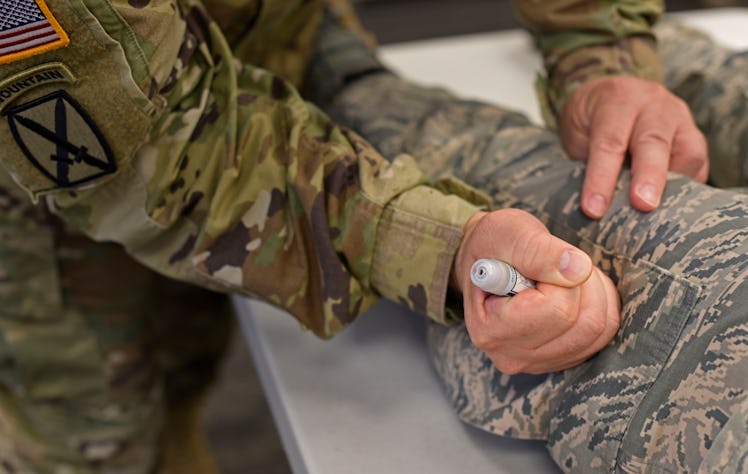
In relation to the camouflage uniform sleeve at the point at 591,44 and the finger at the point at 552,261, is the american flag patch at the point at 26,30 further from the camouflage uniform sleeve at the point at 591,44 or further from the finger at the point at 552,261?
the camouflage uniform sleeve at the point at 591,44

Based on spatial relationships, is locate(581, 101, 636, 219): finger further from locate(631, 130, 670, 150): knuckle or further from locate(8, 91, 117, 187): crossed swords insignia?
locate(8, 91, 117, 187): crossed swords insignia

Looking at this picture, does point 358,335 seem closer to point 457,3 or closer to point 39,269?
point 39,269

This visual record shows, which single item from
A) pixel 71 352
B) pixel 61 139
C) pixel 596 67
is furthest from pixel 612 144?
pixel 71 352

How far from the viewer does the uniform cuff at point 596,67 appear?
0.71 metres

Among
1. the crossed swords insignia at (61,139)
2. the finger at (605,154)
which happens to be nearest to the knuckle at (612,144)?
the finger at (605,154)

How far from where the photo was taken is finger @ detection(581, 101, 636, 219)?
0.55 m

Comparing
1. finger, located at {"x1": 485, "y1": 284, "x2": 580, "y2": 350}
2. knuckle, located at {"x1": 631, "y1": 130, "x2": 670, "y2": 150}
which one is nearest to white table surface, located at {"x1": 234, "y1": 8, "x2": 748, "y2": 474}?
finger, located at {"x1": 485, "y1": 284, "x2": 580, "y2": 350}

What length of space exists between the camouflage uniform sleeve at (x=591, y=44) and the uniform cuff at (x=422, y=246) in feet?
0.73

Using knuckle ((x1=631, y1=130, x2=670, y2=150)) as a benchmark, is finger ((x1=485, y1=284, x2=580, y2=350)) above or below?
below

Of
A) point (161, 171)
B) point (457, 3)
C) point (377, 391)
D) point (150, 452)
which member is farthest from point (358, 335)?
point (457, 3)

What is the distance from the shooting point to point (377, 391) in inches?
24.9

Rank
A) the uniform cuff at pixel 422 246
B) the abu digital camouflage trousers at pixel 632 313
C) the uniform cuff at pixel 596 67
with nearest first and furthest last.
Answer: the abu digital camouflage trousers at pixel 632 313 < the uniform cuff at pixel 422 246 < the uniform cuff at pixel 596 67

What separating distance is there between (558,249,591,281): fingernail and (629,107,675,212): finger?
95mm

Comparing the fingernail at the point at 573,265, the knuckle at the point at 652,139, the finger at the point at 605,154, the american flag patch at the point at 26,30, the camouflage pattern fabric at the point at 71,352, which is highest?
the american flag patch at the point at 26,30
